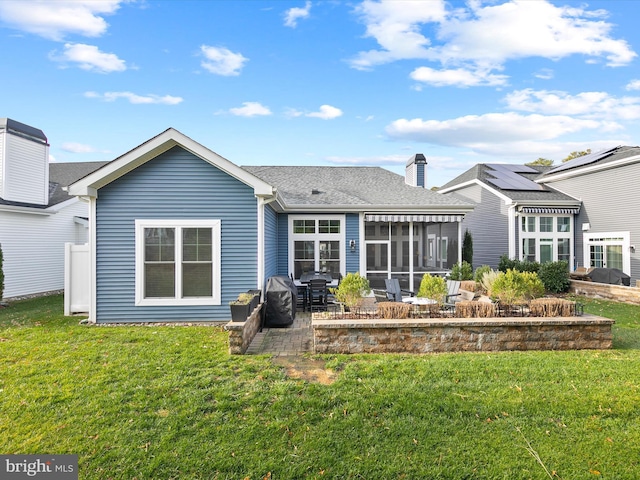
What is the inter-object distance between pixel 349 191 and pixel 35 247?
1401cm

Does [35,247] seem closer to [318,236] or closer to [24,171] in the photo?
[24,171]

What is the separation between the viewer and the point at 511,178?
21.0m

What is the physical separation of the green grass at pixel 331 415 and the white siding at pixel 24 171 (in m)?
11.6

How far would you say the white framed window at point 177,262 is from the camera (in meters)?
9.62

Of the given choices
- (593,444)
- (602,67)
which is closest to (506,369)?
(593,444)

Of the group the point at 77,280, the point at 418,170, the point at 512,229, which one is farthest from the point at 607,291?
the point at 77,280

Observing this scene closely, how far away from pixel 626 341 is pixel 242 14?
591 inches

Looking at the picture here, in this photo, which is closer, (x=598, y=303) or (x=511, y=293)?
(x=511, y=293)

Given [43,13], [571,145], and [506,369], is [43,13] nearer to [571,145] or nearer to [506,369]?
[506,369]

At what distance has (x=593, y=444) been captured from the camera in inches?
152

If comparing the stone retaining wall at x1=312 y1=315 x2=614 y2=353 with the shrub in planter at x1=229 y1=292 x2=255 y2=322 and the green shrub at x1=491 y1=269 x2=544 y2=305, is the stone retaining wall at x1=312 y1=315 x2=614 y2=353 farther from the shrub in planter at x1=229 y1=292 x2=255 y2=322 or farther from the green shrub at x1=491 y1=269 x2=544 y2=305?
the shrub in planter at x1=229 y1=292 x2=255 y2=322

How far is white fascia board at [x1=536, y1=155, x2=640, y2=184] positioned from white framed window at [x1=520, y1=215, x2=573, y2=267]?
2.41 m

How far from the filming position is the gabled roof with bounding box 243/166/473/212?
14250 millimetres

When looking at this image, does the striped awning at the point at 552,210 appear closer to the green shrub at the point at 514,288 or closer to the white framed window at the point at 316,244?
the white framed window at the point at 316,244
